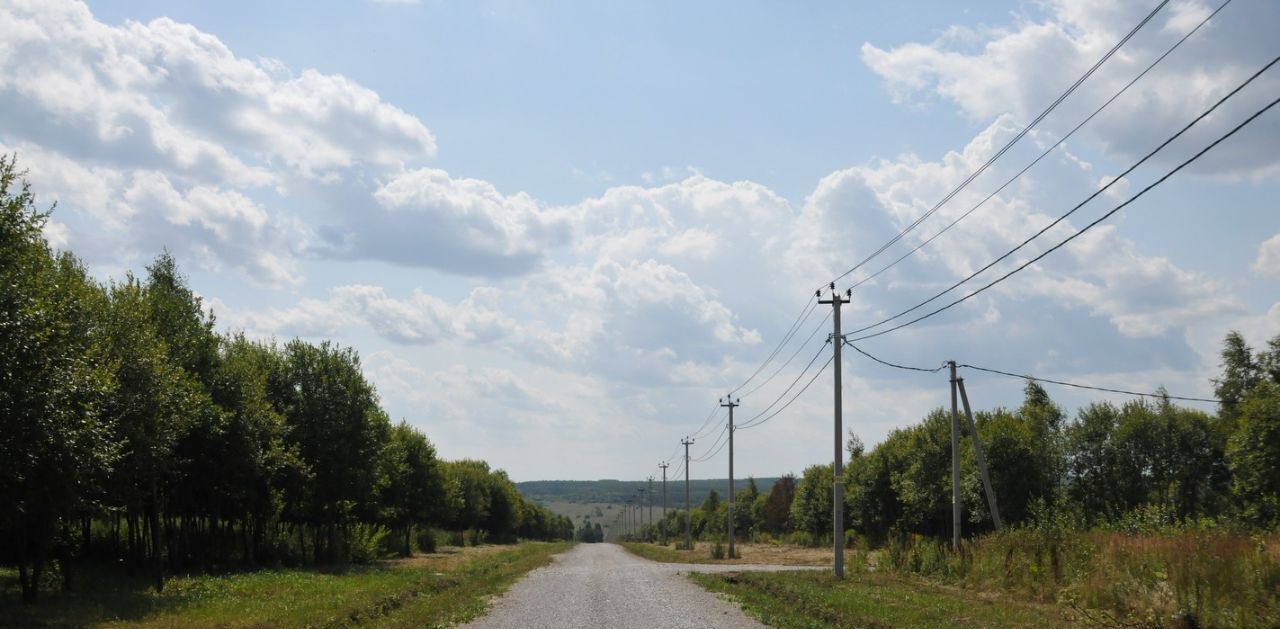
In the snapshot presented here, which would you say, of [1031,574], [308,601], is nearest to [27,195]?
[308,601]

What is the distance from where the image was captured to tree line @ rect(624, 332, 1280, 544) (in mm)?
42531

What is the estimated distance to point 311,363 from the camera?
4641 centimetres

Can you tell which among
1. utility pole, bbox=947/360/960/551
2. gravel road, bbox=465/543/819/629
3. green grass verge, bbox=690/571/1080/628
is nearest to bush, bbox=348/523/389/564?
gravel road, bbox=465/543/819/629

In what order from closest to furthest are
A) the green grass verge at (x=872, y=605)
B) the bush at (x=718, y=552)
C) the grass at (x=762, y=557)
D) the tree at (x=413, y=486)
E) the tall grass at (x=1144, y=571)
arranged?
1. the tall grass at (x=1144, y=571)
2. the green grass verge at (x=872, y=605)
3. the grass at (x=762, y=557)
4. the bush at (x=718, y=552)
5. the tree at (x=413, y=486)

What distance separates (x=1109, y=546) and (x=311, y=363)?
3686 cm

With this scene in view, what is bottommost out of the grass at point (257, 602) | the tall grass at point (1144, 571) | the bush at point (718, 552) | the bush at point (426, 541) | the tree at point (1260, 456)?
the bush at point (426, 541)

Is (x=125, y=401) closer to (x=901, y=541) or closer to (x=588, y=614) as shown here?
(x=588, y=614)

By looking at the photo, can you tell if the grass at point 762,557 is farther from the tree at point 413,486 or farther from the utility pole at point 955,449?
the tree at point 413,486

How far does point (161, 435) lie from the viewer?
85.5 feet

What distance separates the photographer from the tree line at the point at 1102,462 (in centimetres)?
4253

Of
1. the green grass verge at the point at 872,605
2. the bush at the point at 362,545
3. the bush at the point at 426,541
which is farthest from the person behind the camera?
the bush at the point at 426,541

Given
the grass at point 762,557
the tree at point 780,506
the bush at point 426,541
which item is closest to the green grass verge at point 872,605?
the grass at point 762,557

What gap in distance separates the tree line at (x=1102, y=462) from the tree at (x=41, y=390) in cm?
3758

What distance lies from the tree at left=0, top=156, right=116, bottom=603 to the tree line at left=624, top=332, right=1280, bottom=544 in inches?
1480
